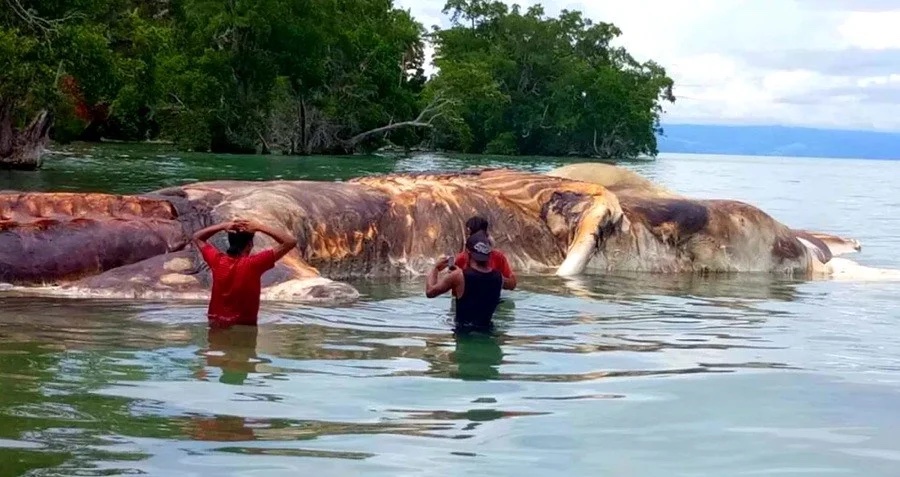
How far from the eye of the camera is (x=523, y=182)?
1339 cm

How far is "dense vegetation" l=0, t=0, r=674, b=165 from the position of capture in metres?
26.6

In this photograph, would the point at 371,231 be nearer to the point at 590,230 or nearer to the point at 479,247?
the point at 590,230

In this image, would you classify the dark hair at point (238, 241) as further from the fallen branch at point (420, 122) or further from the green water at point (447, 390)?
the fallen branch at point (420, 122)

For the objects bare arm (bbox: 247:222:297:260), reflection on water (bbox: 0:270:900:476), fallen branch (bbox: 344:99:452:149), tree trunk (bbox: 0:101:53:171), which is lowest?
reflection on water (bbox: 0:270:900:476)

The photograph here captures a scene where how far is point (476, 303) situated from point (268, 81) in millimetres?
51166

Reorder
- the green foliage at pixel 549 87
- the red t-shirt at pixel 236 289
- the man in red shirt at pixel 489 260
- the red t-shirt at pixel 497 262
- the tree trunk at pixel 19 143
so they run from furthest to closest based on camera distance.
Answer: the green foliage at pixel 549 87 < the tree trunk at pixel 19 143 < the red t-shirt at pixel 497 262 < the man in red shirt at pixel 489 260 < the red t-shirt at pixel 236 289

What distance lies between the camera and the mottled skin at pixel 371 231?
974cm

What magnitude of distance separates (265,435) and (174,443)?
0.42m

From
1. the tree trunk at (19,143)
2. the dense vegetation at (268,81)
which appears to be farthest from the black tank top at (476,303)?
the tree trunk at (19,143)

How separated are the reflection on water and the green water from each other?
2 cm

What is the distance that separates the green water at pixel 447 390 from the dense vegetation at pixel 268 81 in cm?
1800

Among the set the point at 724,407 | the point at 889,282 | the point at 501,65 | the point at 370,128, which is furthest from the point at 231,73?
the point at 724,407

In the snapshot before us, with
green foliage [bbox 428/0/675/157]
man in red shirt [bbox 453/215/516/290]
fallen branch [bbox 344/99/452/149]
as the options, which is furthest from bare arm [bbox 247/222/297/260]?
green foliage [bbox 428/0/675/157]

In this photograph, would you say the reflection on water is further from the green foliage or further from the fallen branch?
the green foliage
